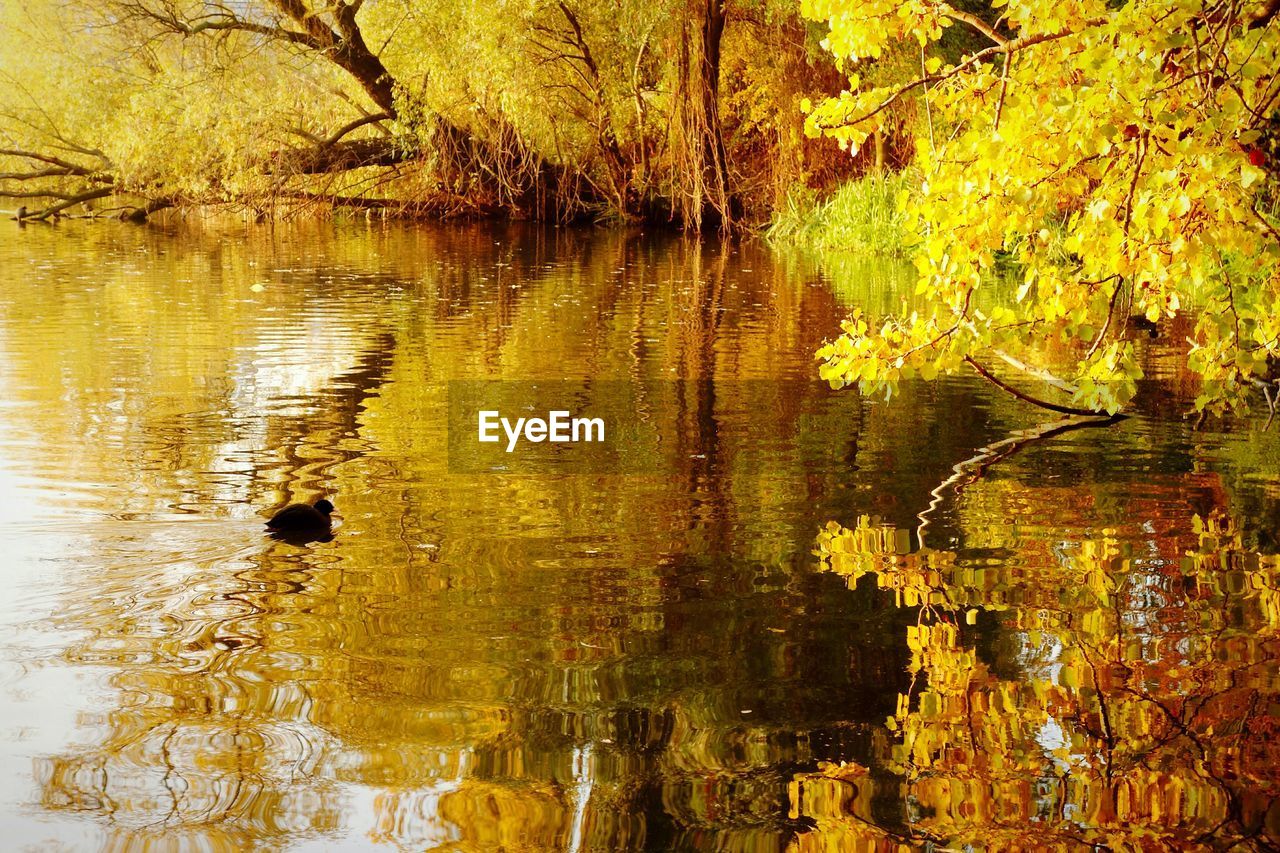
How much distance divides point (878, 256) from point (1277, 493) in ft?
51.5

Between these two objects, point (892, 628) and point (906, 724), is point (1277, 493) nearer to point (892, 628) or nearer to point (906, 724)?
point (892, 628)

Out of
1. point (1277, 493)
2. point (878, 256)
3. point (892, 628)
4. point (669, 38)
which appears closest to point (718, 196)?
point (669, 38)

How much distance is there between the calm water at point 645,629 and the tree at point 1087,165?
0.69 metres

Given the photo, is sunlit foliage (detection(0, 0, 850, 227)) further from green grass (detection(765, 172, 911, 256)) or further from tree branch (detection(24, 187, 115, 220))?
green grass (detection(765, 172, 911, 256))

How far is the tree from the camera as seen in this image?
16.9 feet

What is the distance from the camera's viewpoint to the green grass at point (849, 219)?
871 inches

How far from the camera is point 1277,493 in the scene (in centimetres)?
648

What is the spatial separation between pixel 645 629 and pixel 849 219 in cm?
1970

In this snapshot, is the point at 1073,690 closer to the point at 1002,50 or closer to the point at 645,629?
the point at 645,629

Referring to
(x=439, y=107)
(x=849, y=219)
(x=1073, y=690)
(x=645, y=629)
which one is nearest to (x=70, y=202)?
(x=439, y=107)

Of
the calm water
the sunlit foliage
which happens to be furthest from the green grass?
the calm water

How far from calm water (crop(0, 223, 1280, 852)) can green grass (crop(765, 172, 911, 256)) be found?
515 inches

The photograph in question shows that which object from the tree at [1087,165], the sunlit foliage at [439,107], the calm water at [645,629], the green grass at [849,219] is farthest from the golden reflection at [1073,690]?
the sunlit foliage at [439,107]

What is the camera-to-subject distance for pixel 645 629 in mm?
4555
